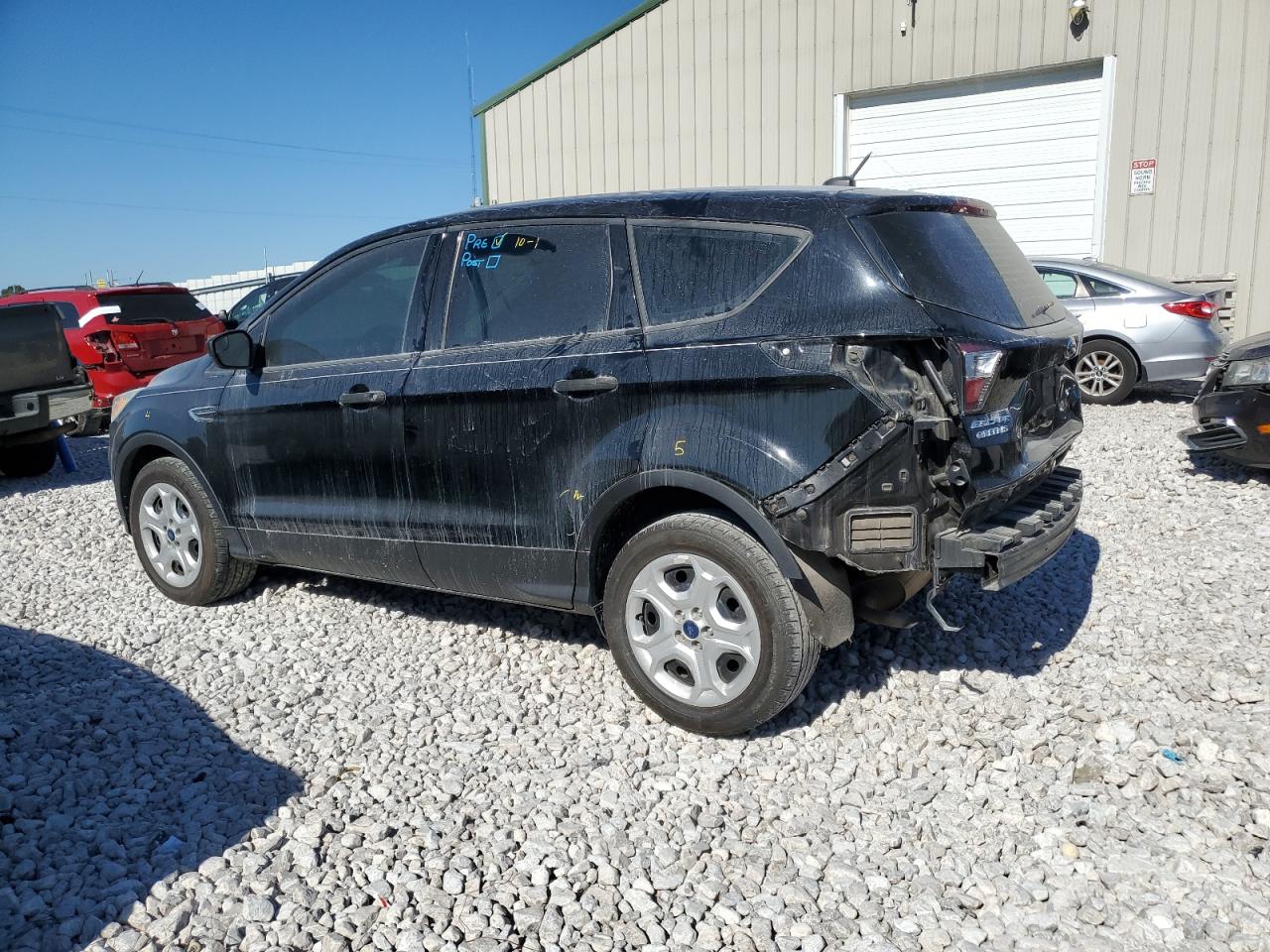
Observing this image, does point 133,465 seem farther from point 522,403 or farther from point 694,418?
point 694,418

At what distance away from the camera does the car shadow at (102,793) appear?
108 inches

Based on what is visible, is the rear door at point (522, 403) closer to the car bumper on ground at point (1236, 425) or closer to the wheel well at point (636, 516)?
the wheel well at point (636, 516)

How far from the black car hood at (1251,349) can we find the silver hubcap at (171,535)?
665 cm

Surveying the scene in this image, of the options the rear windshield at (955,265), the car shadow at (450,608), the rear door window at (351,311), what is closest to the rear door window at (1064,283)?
the rear windshield at (955,265)

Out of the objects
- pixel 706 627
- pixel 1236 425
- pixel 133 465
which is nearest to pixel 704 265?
pixel 706 627

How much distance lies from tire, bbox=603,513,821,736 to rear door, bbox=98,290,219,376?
30.7ft

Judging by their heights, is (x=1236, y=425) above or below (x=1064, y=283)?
below

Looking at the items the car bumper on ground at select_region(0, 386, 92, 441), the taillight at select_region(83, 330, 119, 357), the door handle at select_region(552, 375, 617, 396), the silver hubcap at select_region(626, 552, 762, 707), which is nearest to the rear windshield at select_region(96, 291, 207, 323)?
the taillight at select_region(83, 330, 119, 357)

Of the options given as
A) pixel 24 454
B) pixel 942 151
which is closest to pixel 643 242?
pixel 24 454

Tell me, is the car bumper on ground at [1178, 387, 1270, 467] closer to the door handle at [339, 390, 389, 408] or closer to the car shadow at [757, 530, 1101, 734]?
the car shadow at [757, 530, 1101, 734]

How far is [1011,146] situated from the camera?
12.6 m

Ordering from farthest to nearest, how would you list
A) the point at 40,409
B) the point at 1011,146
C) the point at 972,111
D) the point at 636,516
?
the point at 972,111
the point at 1011,146
the point at 40,409
the point at 636,516

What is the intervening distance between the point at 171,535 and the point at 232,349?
3.99 ft

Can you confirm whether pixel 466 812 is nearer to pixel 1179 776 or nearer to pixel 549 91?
pixel 1179 776
